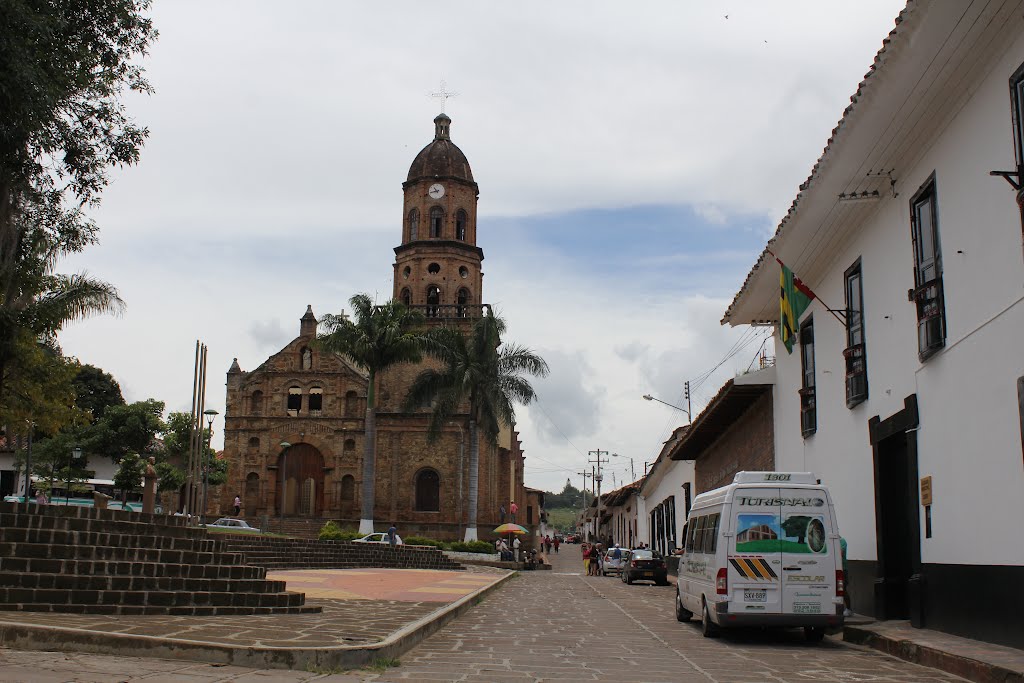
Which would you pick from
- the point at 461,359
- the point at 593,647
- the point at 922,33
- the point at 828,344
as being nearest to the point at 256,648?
the point at 593,647

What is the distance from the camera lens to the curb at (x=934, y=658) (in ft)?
27.2

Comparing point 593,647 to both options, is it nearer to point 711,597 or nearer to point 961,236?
point 711,597

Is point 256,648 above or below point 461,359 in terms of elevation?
below

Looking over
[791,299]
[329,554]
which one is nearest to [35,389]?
[329,554]

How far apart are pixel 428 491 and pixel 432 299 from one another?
986cm

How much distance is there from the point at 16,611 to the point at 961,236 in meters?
11.2

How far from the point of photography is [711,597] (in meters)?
12.0

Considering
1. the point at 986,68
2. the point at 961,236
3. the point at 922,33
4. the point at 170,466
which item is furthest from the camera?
the point at 170,466

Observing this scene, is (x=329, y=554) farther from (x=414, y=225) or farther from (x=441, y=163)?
(x=441, y=163)

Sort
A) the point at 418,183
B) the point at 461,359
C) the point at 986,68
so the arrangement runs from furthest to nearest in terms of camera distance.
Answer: the point at 418,183 → the point at 461,359 → the point at 986,68

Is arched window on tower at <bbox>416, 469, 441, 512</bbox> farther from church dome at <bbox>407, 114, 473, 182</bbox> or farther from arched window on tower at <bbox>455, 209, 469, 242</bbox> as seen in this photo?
church dome at <bbox>407, 114, 473, 182</bbox>

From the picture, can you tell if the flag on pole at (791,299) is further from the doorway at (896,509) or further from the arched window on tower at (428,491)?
the arched window on tower at (428,491)

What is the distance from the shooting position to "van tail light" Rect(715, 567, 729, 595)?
11.7m

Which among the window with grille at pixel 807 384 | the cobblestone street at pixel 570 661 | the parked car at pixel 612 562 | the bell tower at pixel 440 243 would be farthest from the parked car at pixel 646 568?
the bell tower at pixel 440 243
